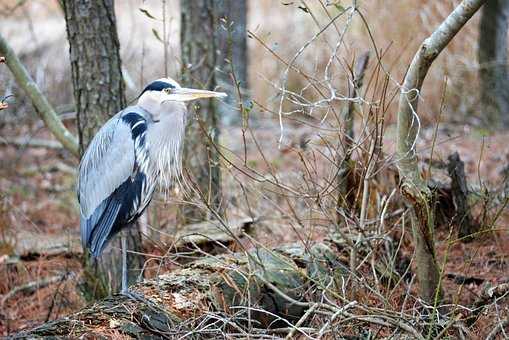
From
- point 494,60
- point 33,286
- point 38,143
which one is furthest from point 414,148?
point 38,143

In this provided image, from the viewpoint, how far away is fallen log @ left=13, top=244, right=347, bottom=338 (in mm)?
3086

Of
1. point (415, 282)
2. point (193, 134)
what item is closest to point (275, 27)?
point (193, 134)

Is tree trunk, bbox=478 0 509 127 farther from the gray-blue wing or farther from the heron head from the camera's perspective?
the gray-blue wing

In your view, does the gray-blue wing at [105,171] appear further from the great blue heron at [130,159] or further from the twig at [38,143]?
the twig at [38,143]

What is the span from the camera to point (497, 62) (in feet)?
27.4

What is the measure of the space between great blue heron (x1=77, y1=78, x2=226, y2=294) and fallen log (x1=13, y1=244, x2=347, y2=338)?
1.88 feet

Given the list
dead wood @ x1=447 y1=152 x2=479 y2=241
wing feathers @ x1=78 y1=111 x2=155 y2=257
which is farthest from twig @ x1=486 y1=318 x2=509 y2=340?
wing feathers @ x1=78 y1=111 x2=155 y2=257

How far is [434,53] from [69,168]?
5.45 meters

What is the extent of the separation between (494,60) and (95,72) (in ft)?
18.8

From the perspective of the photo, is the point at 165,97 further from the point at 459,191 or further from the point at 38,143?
the point at 38,143

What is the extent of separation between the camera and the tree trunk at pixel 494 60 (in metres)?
8.75

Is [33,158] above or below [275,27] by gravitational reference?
below

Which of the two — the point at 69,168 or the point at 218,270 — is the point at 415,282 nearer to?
the point at 218,270

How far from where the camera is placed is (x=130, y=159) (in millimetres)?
4102
